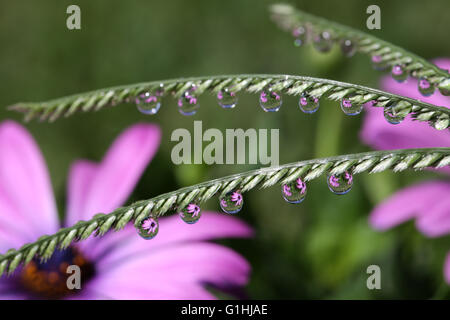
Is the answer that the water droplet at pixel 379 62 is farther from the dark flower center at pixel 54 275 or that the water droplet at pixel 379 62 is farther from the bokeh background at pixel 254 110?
the dark flower center at pixel 54 275

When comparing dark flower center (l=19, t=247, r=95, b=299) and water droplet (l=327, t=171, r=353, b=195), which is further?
dark flower center (l=19, t=247, r=95, b=299)

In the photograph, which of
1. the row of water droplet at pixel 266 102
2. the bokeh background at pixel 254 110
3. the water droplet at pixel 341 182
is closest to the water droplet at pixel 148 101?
the row of water droplet at pixel 266 102

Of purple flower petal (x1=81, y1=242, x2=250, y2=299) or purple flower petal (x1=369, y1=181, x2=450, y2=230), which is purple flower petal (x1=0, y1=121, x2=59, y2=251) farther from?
purple flower petal (x1=369, y1=181, x2=450, y2=230)

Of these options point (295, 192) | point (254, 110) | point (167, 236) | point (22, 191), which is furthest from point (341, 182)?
point (254, 110)

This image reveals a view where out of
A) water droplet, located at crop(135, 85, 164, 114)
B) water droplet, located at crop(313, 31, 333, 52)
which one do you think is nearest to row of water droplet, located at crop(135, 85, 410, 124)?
water droplet, located at crop(135, 85, 164, 114)

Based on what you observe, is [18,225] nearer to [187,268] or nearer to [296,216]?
[187,268]

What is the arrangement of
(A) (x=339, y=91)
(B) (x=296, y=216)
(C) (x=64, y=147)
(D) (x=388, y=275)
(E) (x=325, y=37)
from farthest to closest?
(C) (x=64, y=147) → (B) (x=296, y=216) → (D) (x=388, y=275) → (E) (x=325, y=37) → (A) (x=339, y=91)
